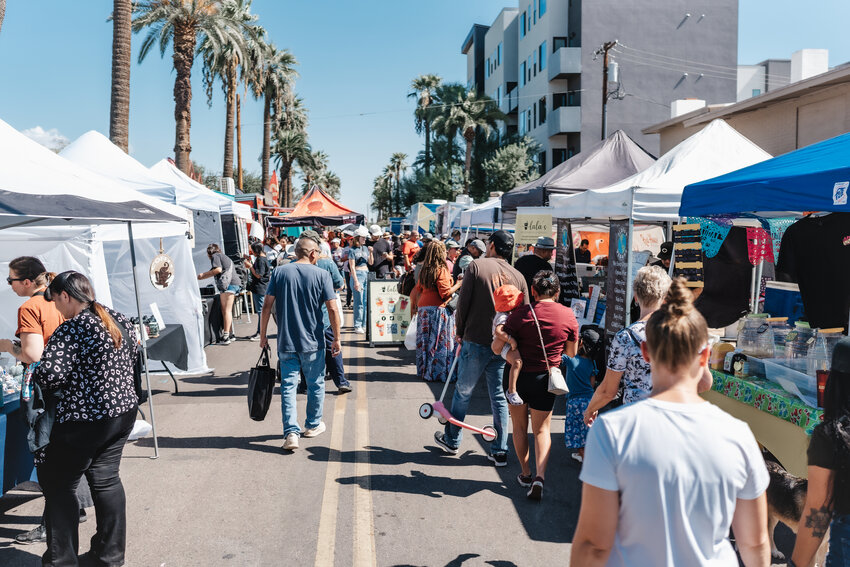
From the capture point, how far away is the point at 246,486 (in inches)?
219

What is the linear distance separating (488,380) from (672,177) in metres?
3.96

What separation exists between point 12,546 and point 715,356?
216 inches

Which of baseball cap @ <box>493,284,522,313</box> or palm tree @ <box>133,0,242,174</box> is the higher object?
palm tree @ <box>133,0,242,174</box>

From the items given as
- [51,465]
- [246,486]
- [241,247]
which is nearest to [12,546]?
[51,465]

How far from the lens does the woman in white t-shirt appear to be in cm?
202

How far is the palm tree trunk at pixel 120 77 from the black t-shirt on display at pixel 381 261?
6707mm

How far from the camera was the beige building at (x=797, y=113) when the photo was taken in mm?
14445

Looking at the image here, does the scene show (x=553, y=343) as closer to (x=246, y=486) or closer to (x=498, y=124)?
(x=246, y=486)

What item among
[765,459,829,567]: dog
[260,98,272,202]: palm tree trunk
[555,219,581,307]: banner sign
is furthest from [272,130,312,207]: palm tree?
[765,459,829,567]: dog

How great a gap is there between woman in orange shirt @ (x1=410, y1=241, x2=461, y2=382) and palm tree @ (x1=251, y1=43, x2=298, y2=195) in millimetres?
33622

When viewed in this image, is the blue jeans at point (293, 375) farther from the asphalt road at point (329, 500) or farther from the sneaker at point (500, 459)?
the sneaker at point (500, 459)

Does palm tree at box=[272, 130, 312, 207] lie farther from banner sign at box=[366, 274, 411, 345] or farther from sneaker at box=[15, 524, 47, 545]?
sneaker at box=[15, 524, 47, 545]

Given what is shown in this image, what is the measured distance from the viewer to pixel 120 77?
1609 centimetres

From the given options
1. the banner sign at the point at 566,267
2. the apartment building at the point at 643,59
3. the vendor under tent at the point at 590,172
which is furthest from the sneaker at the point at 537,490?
the apartment building at the point at 643,59
